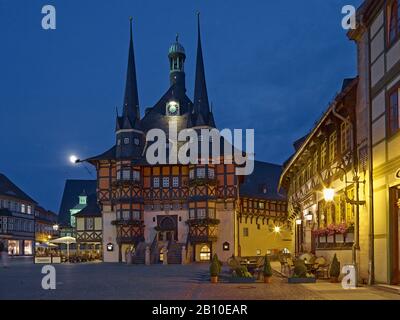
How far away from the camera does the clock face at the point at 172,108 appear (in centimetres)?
5697

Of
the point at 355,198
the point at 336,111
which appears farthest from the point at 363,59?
the point at 355,198

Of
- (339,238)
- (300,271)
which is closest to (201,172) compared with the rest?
(339,238)

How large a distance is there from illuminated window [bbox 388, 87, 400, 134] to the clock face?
41070 millimetres

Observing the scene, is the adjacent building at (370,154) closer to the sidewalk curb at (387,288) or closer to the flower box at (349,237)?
the flower box at (349,237)

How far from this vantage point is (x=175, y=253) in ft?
158

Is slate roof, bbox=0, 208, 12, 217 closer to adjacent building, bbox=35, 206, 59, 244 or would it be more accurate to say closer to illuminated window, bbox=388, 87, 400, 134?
adjacent building, bbox=35, 206, 59, 244

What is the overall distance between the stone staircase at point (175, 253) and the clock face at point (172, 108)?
14.0 meters

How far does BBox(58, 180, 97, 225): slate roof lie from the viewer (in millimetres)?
83625

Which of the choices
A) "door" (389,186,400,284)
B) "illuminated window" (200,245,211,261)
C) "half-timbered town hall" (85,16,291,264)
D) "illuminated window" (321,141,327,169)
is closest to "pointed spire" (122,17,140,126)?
"half-timbered town hall" (85,16,291,264)

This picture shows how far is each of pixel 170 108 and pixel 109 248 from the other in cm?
1486

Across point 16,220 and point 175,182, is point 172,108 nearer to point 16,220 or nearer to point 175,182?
point 175,182

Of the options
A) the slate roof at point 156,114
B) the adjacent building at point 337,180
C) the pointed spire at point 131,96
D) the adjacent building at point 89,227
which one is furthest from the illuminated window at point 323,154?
the adjacent building at point 89,227

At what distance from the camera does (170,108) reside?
57219mm

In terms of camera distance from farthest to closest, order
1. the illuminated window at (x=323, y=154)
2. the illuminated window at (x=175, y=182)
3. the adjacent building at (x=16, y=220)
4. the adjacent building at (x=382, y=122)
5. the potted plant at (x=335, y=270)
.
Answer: the adjacent building at (x=16, y=220) → the illuminated window at (x=175, y=182) → the illuminated window at (x=323, y=154) → the potted plant at (x=335, y=270) → the adjacent building at (x=382, y=122)
